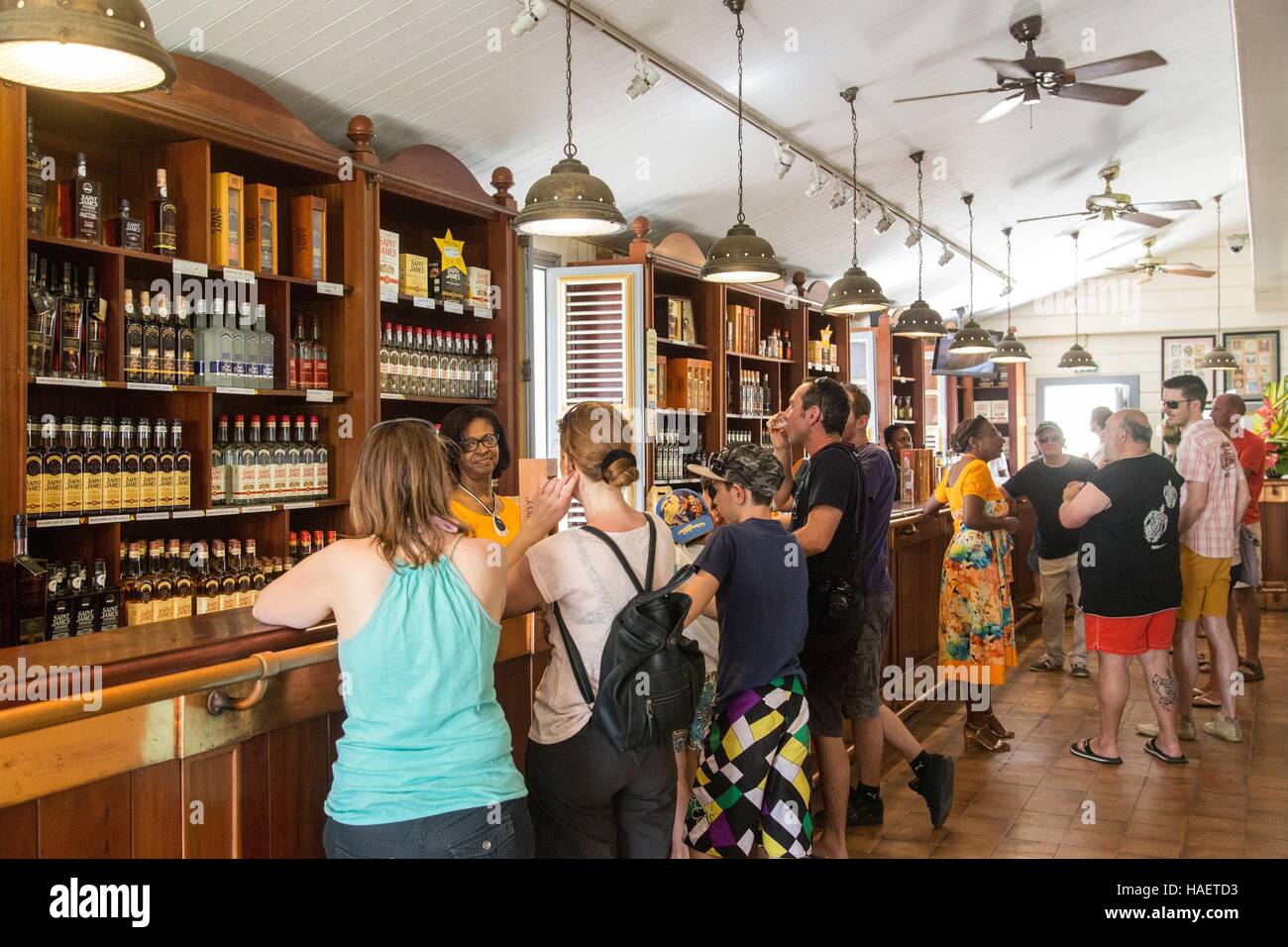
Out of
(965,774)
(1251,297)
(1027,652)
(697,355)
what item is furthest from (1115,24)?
(1251,297)

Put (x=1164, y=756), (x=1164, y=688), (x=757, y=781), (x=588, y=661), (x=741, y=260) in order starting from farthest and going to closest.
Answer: (x=1164, y=756) → (x=1164, y=688) → (x=741, y=260) → (x=757, y=781) → (x=588, y=661)

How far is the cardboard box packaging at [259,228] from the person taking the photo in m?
4.11

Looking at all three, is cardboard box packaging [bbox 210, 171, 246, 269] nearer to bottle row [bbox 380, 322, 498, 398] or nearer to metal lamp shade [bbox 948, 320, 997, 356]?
bottle row [bbox 380, 322, 498, 398]

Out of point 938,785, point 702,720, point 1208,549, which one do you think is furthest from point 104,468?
point 1208,549

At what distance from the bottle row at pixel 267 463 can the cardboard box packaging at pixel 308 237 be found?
610mm

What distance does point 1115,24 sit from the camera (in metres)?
6.60

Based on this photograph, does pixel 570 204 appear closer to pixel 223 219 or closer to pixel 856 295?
pixel 223 219

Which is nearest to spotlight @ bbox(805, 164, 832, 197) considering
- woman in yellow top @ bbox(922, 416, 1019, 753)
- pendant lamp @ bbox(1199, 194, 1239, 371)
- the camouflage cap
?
woman in yellow top @ bbox(922, 416, 1019, 753)

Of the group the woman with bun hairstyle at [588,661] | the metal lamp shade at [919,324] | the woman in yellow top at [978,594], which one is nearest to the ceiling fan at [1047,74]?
the metal lamp shade at [919,324]

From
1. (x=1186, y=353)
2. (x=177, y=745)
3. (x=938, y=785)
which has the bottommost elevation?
(x=938, y=785)

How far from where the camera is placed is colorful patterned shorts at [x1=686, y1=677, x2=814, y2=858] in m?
2.84

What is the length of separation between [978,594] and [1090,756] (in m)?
0.89

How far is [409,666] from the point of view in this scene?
1873 millimetres
